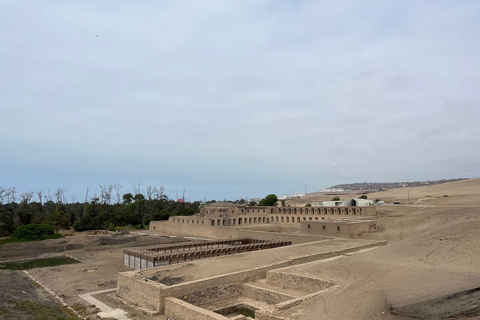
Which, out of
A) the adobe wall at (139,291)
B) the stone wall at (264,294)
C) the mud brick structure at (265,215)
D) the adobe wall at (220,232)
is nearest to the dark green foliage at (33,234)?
the adobe wall at (220,232)

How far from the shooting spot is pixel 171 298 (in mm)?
16266

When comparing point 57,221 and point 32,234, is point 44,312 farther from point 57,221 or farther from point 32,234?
point 57,221

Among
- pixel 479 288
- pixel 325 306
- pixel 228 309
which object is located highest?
pixel 479 288

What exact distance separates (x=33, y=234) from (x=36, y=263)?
19.2 m

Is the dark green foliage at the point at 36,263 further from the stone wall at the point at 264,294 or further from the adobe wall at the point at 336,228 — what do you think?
the adobe wall at the point at 336,228

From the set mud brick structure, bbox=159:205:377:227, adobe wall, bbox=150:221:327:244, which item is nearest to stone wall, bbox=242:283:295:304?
adobe wall, bbox=150:221:327:244

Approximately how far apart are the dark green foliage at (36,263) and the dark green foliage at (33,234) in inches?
660

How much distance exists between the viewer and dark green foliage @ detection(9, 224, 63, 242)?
47281 millimetres

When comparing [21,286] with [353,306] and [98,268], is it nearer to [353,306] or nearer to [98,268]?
[98,268]

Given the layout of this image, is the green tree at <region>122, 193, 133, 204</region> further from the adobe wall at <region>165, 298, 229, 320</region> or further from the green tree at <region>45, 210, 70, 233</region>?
the adobe wall at <region>165, 298, 229, 320</region>

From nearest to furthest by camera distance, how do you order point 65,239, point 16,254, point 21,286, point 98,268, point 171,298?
point 171,298
point 21,286
point 98,268
point 16,254
point 65,239

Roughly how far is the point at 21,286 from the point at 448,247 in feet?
86.5

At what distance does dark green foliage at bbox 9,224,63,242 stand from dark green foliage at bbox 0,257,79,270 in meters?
16.8

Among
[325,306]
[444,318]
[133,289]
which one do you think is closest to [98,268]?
[133,289]
